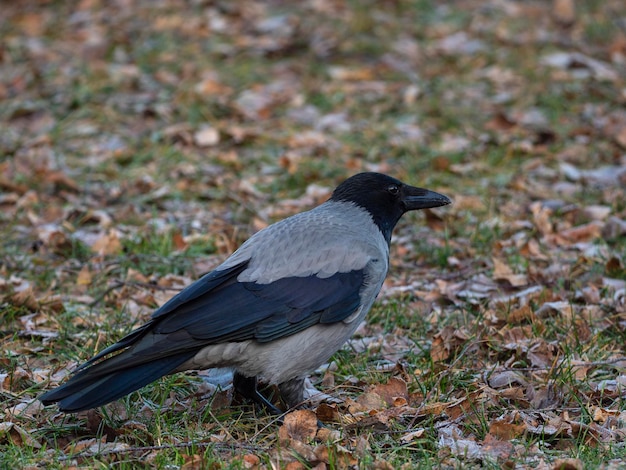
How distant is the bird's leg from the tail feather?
0.53 meters

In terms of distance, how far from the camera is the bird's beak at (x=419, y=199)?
5.39m

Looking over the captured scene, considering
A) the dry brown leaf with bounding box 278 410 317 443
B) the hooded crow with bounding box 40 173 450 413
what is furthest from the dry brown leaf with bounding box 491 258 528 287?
the dry brown leaf with bounding box 278 410 317 443

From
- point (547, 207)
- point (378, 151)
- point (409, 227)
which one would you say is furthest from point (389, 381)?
point (378, 151)

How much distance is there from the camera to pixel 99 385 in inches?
158

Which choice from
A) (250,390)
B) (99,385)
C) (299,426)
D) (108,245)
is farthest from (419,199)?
(108,245)

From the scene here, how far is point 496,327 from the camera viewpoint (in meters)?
5.33

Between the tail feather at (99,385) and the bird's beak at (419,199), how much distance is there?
1.91 meters

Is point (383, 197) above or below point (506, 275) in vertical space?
→ above

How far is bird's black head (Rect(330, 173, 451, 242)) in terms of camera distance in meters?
5.25

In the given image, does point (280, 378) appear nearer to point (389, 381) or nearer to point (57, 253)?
point (389, 381)

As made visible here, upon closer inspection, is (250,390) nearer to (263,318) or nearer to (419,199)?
(263,318)

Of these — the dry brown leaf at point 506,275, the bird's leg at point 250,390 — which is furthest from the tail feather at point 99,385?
the dry brown leaf at point 506,275

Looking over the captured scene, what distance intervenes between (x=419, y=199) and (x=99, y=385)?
2.30 metres

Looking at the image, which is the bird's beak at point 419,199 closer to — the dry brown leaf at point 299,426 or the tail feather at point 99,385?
the dry brown leaf at point 299,426
